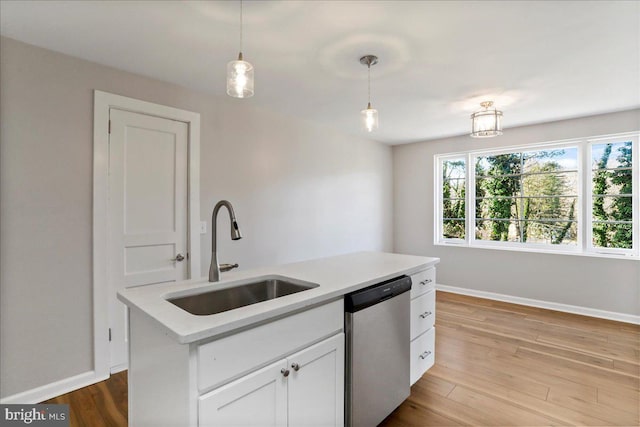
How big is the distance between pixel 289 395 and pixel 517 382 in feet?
6.30

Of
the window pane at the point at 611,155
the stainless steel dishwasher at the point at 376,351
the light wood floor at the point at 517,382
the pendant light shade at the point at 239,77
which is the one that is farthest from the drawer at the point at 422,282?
the window pane at the point at 611,155

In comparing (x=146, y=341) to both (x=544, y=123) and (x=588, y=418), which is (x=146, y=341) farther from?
(x=544, y=123)

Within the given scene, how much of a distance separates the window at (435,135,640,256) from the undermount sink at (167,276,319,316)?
3.80 metres

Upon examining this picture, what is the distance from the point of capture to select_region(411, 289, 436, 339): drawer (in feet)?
6.85

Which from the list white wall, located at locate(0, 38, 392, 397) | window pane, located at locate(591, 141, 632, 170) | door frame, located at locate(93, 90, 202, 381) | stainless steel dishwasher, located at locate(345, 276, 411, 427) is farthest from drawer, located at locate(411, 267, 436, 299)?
window pane, located at locate(591, 141, 632, 170)

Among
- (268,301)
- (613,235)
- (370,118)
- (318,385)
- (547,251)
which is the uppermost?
(370,118)

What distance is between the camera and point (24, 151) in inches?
80.4

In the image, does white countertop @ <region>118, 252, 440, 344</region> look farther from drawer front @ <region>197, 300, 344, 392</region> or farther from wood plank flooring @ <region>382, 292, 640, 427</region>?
wood plank flooring @ <region>382, 292, 640, 427</region>

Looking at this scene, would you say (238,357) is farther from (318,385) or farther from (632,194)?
(632,194)

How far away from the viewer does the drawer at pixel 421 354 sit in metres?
2.10

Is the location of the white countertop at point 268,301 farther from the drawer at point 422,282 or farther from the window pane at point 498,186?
the window pane at point 498,186

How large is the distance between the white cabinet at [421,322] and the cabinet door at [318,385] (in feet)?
2.37

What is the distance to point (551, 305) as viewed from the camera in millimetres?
3965

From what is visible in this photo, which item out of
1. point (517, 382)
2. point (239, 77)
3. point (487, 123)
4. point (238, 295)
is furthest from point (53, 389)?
point (487, 123)
